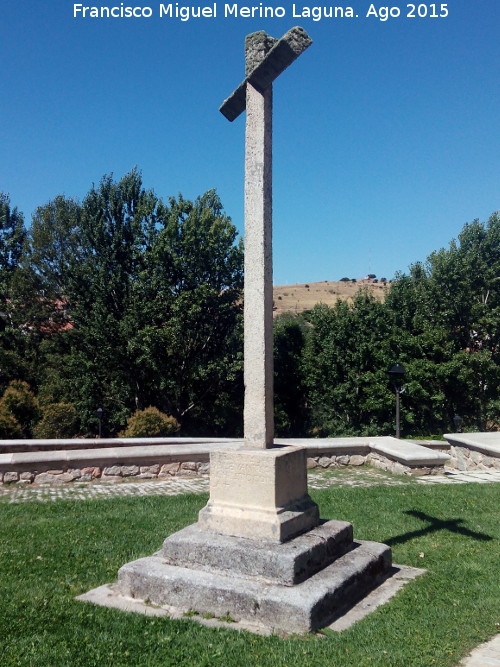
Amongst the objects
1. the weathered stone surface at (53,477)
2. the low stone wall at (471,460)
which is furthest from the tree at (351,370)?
the weathered stone surface at (53,477)

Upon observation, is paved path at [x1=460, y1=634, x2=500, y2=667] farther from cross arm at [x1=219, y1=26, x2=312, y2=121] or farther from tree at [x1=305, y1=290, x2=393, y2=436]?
tree at [x1=305, y1=290, x2=393, y2=436]

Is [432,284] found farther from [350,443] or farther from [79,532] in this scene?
[79,532]

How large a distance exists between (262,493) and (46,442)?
23.3 feet

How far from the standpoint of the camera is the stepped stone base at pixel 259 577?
154 inches

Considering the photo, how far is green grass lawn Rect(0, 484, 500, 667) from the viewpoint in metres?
3.40

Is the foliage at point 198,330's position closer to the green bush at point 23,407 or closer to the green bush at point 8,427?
the green bush at point 23,407

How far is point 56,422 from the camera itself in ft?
64.9

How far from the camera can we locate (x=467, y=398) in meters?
25.5

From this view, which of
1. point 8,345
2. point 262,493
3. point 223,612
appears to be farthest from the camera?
point 8,345

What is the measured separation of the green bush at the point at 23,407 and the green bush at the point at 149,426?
408 cm

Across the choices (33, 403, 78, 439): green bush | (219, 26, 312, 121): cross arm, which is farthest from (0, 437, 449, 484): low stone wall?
(33, 403, 78, 439): green bush

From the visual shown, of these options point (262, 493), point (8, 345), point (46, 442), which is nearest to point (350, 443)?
point (46, 442)

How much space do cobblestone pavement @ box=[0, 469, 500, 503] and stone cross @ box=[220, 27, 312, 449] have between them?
4.11 m

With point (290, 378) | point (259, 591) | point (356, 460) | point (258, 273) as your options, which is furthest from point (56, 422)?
point (259, 591)
